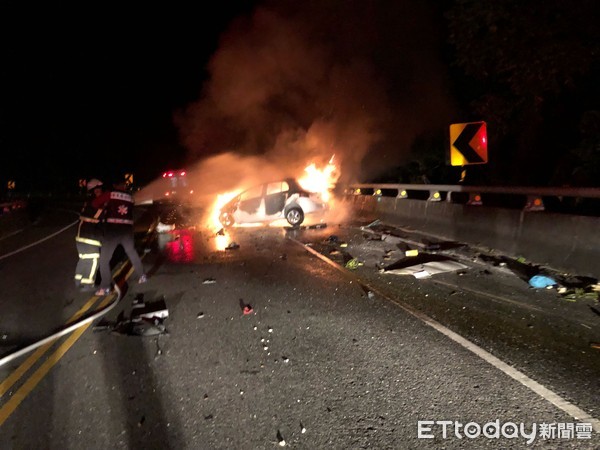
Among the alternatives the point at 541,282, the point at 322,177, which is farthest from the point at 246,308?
the point at 322,177

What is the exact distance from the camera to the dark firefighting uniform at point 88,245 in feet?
22.8

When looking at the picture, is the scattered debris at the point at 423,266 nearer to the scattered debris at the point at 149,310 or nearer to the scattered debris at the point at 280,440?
the scattered debris at the point at 149,310

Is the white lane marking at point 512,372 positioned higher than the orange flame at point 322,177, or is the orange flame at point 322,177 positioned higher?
the orange flame at point 322,177

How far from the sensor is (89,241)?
7047 millimetres

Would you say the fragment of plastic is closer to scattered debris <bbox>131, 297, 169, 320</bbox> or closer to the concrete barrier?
the concrete barrier

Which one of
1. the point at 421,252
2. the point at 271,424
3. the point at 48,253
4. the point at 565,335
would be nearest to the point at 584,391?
the point at 565,335

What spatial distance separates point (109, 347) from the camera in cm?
474

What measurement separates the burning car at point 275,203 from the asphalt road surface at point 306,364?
6.20 m

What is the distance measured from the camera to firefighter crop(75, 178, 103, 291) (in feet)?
22.7

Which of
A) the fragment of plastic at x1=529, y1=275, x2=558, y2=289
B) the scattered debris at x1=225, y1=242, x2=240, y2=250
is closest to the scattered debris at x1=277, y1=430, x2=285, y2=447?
the fragment of plastic at x1=529, y1=275, x2=558, y2=289

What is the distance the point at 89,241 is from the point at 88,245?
65 mm

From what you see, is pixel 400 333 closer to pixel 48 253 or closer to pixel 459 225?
pixel 459 225

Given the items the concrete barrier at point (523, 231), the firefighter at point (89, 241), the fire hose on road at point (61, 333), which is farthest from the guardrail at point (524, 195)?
the firefighter at point (89, 241)

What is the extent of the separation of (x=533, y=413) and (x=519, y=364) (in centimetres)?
81
